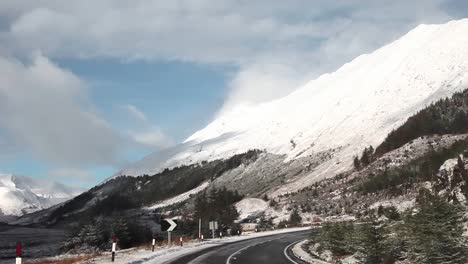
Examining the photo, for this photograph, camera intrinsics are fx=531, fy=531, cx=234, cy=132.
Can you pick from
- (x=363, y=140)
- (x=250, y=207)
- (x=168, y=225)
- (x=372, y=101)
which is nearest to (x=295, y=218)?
(x=250, y=207)

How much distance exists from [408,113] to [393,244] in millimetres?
113746

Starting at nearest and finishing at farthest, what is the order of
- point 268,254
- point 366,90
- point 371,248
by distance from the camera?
point 371,248 → point 268,254 → point 366,90

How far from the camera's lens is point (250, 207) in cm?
10088

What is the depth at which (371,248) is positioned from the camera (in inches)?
802

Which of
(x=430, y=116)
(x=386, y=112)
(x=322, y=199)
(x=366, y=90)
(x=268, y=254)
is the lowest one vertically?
(x=268, y=254)

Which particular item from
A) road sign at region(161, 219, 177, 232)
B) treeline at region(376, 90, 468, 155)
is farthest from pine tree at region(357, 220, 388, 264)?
treeline at region(376, 90, 468, 155)

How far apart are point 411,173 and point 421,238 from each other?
68.8 meters

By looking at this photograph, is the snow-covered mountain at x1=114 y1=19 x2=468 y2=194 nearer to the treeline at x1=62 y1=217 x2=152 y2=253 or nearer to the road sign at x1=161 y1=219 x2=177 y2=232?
the treeline at x1=62 y1=217 x2=152 y2=253

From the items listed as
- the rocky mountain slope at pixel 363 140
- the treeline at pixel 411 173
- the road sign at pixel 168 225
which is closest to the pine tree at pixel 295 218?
the rocky mountain slope at pixel 363 140

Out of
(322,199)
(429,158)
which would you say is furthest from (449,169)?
(322,199)

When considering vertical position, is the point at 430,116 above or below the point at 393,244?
above

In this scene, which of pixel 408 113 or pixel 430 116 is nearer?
pixel 430 116

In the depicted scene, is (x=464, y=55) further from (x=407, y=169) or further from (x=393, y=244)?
(x=393, y=244)

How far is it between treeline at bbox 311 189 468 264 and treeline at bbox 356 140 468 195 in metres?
52.0
